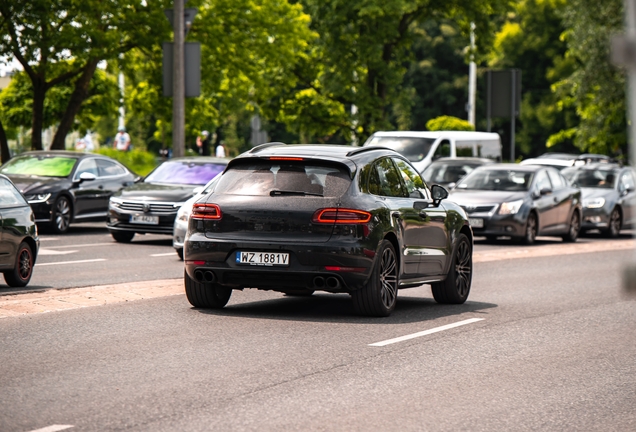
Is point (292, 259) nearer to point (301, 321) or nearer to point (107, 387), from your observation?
point (301, 321)

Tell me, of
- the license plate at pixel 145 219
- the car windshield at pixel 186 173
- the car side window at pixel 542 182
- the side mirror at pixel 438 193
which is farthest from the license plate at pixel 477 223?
the side mirror at pixel 438 193

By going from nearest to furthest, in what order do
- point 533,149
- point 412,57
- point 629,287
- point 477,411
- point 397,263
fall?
point 629,287 → point 477,411 → point 397,263 → point 412,57 → point 533,149

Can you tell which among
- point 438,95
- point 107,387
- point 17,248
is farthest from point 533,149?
point 107,387

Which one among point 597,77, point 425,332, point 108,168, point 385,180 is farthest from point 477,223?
point 597,77

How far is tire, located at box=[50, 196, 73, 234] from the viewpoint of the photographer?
25344 millimetres

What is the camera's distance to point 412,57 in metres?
49.6

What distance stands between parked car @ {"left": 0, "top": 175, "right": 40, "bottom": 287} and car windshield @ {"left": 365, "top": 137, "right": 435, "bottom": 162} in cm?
1975

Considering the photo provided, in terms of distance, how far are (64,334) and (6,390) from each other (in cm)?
276

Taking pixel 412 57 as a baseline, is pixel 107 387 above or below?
below

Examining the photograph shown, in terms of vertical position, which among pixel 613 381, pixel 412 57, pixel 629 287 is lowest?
pixel 613 381

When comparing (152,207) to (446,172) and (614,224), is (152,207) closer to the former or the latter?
(446,172)

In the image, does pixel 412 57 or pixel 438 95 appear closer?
pixel 412 57

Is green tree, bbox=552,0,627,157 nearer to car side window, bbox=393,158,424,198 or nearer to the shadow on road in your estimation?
the shadow on road

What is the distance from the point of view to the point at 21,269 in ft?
48.4
